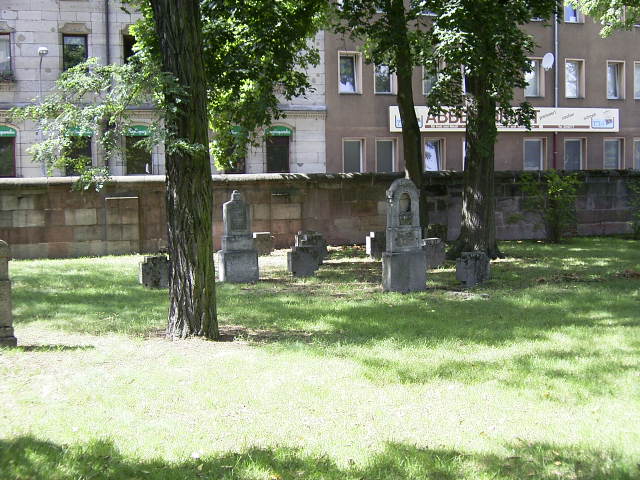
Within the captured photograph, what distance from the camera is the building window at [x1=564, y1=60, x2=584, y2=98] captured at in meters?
35.3

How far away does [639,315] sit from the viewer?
10.1 metres

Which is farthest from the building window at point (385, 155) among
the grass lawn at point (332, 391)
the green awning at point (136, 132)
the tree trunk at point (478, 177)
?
the green awning at point (136, 132)

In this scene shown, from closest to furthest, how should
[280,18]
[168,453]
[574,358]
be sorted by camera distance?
1. [168,453]
2. [574,358]
3. [280,18]

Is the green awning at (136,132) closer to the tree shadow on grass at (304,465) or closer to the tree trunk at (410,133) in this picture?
the tree shadow on grass at (304,465)

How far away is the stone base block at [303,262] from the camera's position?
15.4m

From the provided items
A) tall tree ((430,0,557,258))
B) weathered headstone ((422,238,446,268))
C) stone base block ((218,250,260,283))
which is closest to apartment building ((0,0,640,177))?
stone base block ((218,250,260,283))

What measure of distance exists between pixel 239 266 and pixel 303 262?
4.53ft

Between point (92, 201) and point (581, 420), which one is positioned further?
point (92, 201)

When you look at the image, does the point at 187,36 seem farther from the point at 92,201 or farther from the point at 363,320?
the point at 92,201

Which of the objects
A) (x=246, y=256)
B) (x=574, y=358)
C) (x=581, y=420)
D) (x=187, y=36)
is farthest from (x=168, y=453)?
(x=246, y=256)

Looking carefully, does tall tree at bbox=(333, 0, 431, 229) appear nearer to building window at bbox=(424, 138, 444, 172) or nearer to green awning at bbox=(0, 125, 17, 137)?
building window at bbox=(424, 138, 444, 172)

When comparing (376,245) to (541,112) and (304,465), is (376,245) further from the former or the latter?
(541,112)

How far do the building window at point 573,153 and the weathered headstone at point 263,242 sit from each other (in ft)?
66.9

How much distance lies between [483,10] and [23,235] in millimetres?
12205
